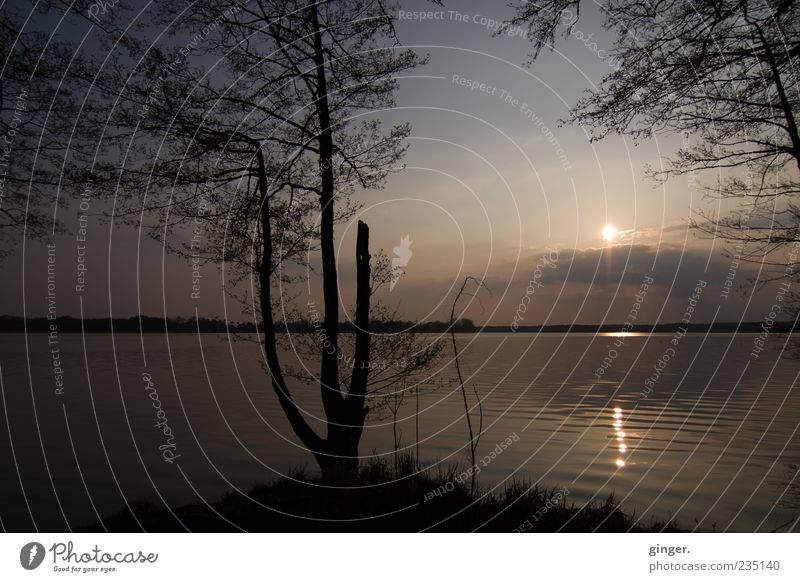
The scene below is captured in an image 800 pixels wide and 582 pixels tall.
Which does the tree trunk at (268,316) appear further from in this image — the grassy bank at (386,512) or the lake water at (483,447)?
the grassy bank at (386,512)

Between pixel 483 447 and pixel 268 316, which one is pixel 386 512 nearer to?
pixel 268 316

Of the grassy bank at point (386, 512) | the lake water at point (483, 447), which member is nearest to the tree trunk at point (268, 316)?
the lake water at point (483, 447)

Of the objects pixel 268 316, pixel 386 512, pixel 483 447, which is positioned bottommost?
pixel 483 447

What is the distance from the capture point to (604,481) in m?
19.1

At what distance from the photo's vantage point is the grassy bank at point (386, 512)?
9.68m

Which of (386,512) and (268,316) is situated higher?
(268,316)

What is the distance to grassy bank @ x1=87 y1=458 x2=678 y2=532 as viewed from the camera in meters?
9.68

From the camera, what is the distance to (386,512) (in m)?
10.2

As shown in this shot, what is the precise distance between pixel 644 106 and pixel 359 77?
6394 mm

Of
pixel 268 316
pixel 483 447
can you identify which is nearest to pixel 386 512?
pixel 268 316

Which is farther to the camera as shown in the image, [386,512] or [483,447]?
[483,447]

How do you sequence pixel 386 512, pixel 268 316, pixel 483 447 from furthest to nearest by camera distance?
pixel 483 447
pixel 268 316
pixel 386 512

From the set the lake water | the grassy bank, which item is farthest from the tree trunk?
the grassy bank
